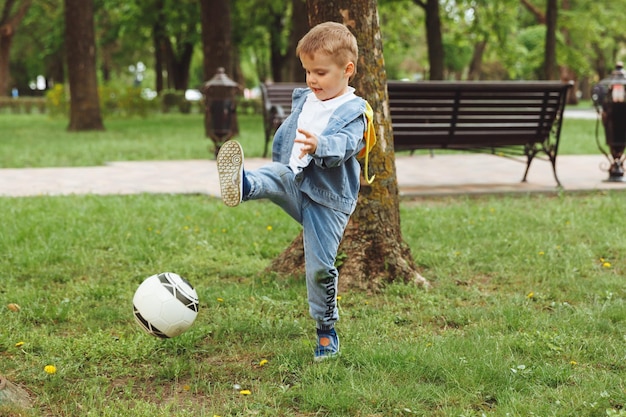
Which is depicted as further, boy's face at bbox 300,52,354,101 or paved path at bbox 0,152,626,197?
paved path at bbox 0,152,626,197

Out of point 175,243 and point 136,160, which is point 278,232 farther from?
point 136,160

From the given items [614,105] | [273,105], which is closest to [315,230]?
[614,105]

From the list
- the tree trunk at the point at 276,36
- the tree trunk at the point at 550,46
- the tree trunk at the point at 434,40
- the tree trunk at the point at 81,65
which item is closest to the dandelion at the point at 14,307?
the tree trunk at the point at 81,65

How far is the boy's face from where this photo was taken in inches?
130

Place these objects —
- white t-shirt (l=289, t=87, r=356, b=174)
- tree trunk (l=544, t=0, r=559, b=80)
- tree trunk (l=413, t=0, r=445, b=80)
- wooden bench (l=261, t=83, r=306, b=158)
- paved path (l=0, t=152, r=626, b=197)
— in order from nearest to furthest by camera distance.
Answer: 1. white t-shirt (l=289, t=87, r=356, b=174)
2. paved path (l=0, t=152, r=626, b=197)
3. wooden bench (l=261, t=83, r=306, b=158)
4. tree trunk (l=413, t=0, r=445, b=80)
5. tree trunk (l=544, t=0, r=559, b=80)

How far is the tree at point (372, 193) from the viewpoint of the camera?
4.84 meters

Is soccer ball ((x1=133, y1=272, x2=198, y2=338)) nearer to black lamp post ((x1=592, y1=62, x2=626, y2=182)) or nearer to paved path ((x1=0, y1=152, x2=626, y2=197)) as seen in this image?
paved path ((x1=0, y1=152, x2=626, y2=197))

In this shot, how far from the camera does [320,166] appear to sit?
339 cm

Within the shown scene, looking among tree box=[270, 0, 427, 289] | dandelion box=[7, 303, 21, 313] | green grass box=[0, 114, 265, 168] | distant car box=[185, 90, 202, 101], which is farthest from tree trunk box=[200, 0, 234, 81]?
dandelion box=[7, 303, 21, 313]

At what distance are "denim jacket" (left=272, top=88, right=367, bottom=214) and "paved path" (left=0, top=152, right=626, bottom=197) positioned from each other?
15.3 ft

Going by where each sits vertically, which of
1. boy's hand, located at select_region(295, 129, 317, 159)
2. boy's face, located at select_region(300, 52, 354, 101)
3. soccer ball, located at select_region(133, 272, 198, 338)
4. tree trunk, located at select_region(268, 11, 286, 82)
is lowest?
soccer ball, located at select_region(133, 272, 198, 338)

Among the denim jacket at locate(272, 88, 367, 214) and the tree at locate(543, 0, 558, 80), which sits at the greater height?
the tree at locate(543, 0, 558, 80)

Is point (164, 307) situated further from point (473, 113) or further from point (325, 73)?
point (473, 113)

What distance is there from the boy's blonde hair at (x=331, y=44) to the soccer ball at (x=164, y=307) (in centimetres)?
124
